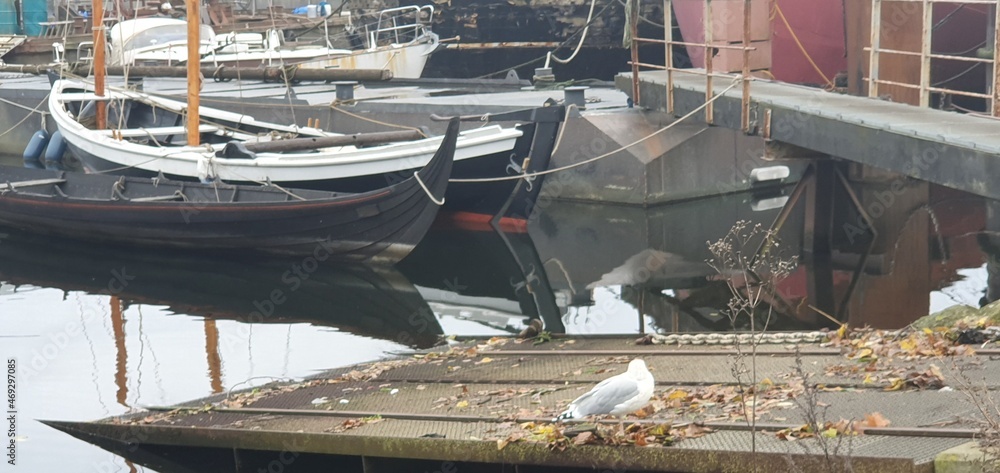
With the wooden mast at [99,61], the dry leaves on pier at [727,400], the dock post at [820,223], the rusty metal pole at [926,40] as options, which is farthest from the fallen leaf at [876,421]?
the wooden mast at [99,61]

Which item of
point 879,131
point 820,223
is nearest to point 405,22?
point 820,223

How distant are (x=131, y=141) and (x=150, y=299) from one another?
19.0ft

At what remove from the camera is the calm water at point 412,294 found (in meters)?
10.7

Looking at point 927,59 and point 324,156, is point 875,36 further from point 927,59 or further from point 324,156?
point 324,156

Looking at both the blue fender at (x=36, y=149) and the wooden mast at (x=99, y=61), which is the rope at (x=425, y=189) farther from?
the blue fender at (x=36, y=149)

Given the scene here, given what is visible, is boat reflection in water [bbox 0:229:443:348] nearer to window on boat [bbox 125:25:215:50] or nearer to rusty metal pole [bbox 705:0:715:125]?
rusty metal pole [bbox 705:0:715:125]

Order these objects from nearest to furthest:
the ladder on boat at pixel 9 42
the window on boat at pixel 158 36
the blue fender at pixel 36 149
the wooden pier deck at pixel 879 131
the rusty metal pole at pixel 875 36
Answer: the wooden pier deck at pixel 879 131 < the rusty metal pole at pixel 875 36 < the blue fender at pixel 36 149 < the window on boat at pixel 158 36 < the ladder on boat at pixel 9 42

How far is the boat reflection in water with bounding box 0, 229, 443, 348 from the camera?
1280 cm

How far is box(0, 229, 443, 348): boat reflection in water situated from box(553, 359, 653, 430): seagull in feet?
18.6

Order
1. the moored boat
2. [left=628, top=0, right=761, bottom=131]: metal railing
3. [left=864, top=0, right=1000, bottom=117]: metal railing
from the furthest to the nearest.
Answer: the moored boat
[left=628, top=0, right=761, bottom=131]: metal railing
[left=864, top=0, right=1000, bottom=117]: metal railing

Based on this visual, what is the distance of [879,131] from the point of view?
1001cm

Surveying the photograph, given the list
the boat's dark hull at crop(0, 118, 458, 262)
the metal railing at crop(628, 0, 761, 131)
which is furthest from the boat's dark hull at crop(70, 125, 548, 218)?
the metal railing at crop(628, 0, 761, 131)

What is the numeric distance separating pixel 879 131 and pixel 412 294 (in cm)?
616

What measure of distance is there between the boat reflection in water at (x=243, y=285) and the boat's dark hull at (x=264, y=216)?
0.25m
